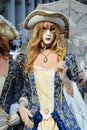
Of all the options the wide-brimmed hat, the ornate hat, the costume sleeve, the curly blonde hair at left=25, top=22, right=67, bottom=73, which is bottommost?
the costume sleeve

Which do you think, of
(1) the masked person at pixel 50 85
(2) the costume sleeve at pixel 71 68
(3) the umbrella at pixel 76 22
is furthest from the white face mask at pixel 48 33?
(3) the umbrella at pixel 76 22

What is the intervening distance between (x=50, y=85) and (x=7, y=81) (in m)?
→ 0.34

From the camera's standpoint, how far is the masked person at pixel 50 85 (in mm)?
3885

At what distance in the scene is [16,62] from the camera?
4023 millimetres

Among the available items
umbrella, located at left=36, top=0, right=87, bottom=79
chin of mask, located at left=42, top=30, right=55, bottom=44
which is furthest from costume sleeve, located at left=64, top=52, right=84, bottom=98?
umbrella, located at left=36, top=0, right=87, bottom=79

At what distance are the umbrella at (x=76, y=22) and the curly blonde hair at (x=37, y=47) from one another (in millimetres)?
3256

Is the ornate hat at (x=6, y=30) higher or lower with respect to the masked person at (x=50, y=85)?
higher

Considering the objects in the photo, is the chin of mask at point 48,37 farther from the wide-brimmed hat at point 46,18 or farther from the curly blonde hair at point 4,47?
the curly blonde hair at point 4,47

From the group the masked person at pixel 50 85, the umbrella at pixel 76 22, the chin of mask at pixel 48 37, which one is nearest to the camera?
the masked person at pixel 50 85

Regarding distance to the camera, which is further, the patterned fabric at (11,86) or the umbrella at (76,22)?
the umbrella at (76,22)

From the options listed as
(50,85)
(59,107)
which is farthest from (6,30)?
(59,107)

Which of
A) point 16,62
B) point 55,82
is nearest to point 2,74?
point 16,62

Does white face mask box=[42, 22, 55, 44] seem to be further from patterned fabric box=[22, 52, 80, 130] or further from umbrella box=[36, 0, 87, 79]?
umbrella box=[36, 0, 87, 79]

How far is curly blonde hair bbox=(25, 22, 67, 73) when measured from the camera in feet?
13.0
